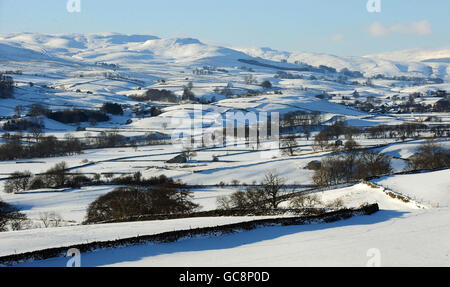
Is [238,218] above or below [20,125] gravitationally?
above

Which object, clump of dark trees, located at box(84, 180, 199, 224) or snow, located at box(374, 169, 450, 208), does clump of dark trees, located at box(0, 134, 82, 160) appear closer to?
clump of dark trees, located at box(84, 180, 199, 224)

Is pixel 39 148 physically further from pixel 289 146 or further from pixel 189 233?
pixel 189 233

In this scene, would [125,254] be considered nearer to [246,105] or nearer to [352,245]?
[352,245]

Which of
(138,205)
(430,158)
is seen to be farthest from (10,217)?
(430,158)

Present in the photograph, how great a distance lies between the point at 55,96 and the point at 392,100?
9259 cm

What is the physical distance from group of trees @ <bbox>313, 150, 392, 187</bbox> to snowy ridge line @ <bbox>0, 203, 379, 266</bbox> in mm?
17803

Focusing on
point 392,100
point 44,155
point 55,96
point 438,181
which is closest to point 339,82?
point 392,100

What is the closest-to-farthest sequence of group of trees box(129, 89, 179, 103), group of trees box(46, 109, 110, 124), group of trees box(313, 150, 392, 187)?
group of trees box(313, 150, 392, 187), group of trees box(46, 109, 110, 124), group of trees box(129, 89, 179, 103)

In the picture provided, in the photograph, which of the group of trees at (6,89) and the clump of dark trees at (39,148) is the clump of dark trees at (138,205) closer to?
the clump of dark trees at (39,148)

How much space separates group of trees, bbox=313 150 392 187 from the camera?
3609 cm

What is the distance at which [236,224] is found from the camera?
1535 cm

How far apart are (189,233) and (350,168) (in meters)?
27.1

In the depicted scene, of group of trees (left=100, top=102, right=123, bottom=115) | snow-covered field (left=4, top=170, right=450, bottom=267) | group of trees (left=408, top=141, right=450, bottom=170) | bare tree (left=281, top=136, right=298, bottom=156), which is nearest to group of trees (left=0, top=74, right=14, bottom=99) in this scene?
group of trees (left=100, top=102, right=123, bottom=115)

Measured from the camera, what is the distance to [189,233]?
14.7 m
